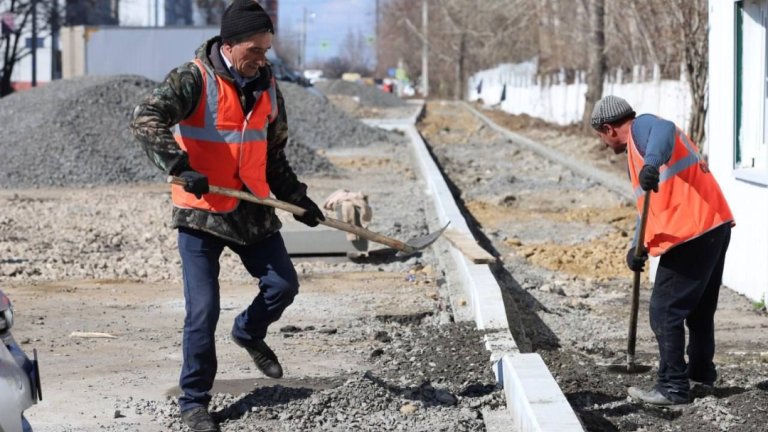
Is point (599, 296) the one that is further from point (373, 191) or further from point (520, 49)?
point (520, 49)

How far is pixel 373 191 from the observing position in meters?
21.0

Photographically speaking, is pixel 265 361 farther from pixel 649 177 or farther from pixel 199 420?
pixel 649 177

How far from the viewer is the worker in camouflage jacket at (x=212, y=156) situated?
5605mm

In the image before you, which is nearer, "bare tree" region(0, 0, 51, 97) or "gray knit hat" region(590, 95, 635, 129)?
"gray knit hat" region(590, 95, 635, 129)

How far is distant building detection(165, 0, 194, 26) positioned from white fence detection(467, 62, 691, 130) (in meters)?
25.4

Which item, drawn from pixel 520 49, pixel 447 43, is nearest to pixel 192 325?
pixel 520 49

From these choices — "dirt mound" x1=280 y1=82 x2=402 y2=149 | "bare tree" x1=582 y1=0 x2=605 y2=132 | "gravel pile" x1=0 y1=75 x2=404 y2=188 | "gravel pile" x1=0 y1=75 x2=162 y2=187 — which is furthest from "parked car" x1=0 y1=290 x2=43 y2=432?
"bare tree" x1=582 y1=0 x2=605 y2=132

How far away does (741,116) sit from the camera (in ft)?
33.3

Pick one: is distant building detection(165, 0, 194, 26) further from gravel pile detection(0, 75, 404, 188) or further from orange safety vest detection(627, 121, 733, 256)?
orange safety vest detection(627, 121, 733, 256)

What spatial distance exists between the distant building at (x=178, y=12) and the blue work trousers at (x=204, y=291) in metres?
95.3

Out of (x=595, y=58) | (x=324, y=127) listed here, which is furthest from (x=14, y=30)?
(x=595, y=58)

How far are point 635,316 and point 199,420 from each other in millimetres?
2406

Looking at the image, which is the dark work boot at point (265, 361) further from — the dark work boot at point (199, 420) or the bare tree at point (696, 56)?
the bare tree at point (696, 56)

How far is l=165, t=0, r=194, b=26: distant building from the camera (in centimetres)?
10081
